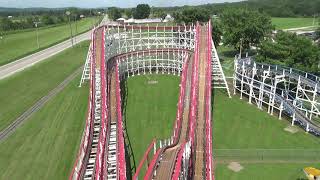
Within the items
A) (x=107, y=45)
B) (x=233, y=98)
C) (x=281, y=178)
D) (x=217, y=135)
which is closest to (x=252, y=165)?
(x=281, y=178)

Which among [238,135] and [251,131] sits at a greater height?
[251,131]

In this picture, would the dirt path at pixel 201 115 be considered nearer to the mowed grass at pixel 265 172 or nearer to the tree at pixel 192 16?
the mowed grass at pixel 265 172

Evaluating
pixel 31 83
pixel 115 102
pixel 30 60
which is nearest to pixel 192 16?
pixel 30 60

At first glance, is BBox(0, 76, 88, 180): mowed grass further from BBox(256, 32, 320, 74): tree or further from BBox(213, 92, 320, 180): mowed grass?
BBox(256, 32, 320, 74): tree

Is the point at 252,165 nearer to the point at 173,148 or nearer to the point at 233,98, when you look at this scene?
the point at 173,148

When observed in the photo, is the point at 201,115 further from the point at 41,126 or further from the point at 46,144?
the point at 41,126

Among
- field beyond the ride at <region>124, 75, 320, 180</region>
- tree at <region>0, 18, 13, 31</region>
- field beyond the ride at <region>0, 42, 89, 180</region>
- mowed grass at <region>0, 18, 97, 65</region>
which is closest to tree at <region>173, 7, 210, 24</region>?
mowed grass at <region>0, 18, 97, 65</region>
